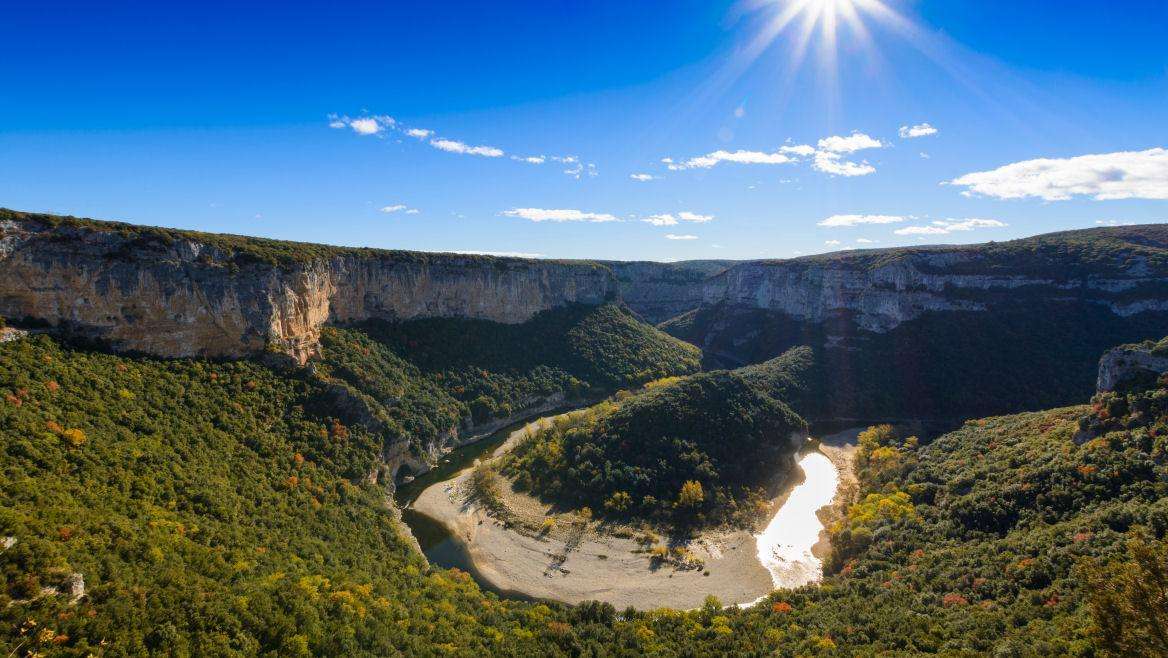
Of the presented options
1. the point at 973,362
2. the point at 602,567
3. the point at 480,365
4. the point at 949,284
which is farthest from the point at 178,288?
the point at 949,284

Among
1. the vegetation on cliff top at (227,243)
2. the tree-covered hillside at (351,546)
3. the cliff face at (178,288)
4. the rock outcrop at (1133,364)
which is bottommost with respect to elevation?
the tree-covered hillside at (351,546)

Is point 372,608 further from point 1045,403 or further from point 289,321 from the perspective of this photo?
point 1045,403

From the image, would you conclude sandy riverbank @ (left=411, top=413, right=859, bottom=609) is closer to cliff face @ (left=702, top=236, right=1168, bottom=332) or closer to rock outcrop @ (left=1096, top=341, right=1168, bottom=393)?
rock outcrop @ (left=1096, top=341, right=1168, bottom=393)

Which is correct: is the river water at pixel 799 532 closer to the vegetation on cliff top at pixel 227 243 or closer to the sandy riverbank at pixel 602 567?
the sandy riverbank at pixel 602 567

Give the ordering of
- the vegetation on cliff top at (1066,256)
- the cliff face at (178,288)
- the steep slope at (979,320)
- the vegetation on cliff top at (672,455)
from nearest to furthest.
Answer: the cliff face at (178,288) → the vegetation on cliff top at (672,455) → the steep slope at (979,320) → the vegetation on cliff top at (1066,256)

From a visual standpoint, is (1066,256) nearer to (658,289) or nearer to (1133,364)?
(1133,364)

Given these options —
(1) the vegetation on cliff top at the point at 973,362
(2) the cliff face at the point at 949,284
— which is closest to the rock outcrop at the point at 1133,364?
(1) the vegetation on cliff top at the point at 973,362

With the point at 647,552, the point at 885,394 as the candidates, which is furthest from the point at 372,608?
the point at 885,394
